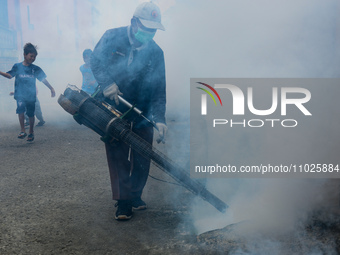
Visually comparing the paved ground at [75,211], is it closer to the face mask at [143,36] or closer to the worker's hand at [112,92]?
the worker's hand at [112,92]

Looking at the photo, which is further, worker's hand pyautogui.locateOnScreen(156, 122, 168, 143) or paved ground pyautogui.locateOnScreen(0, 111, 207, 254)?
worker's hand pyautogui.locateOnScreen(156, 122, 168, 143)

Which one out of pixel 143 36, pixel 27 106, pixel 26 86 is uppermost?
pixel 143 36

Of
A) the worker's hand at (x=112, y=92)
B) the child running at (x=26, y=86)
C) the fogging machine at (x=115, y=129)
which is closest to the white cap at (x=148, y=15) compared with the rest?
the worker's hand at (x=112, y=92)

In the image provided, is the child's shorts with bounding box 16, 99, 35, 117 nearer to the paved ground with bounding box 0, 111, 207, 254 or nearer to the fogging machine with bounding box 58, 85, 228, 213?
the paved ground with bounding box 0, 111, 207, 254

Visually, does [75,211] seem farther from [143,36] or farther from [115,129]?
[143,36]

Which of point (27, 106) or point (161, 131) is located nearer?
point (161, 131)

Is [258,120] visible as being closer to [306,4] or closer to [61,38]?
[306,4]

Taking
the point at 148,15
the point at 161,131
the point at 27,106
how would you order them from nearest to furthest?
the point at 148,15 < the point at 161,131 < the point at 27,106

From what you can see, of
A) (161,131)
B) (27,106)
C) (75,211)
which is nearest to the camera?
(161,131)

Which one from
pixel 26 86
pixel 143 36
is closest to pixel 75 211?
pixel 143 36

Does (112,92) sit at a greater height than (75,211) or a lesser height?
greater

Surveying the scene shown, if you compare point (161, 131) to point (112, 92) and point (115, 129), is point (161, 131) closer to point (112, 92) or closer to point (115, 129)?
point (115, 129)

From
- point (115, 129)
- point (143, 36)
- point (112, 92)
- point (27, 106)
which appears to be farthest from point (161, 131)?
point (27, 106)

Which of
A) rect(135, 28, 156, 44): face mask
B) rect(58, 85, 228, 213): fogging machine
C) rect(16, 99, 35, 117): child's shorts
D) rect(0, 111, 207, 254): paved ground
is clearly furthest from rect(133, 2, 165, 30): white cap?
rect(16, 99, 35, 117): child's shorts
